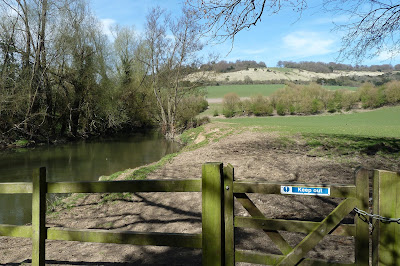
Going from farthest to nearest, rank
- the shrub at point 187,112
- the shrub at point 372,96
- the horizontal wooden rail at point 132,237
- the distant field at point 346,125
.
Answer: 1. the shrub at point 372,96
2. the shrub at point 187,112
3. the distant field at point 346,125
4. the horizontal wooden rail at point 132,237

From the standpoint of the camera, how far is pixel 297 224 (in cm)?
309

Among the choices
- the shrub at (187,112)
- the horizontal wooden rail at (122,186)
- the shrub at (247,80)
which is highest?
the shrub at (247,80)

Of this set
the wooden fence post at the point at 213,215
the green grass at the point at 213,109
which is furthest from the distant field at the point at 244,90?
the wooden fence post at the point at 213,215

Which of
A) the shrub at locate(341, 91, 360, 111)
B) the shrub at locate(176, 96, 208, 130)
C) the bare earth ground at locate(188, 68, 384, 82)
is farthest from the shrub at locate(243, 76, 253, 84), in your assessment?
the shrub at locate(176, 96, 208, 130)

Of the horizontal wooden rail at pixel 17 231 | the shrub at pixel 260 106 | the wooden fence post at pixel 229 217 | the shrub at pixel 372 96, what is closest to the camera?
the wooden fence post at pixel 229 217

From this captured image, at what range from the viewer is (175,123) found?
35031 millimetres

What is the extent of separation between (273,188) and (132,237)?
5.44 feet

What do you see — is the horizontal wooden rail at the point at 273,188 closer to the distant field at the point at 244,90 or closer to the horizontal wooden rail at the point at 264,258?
the horizontal wooden rail at the point at 264,258

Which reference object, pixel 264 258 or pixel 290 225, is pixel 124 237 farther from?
pixel 290 225

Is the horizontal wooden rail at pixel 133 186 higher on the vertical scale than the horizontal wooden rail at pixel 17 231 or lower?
higher

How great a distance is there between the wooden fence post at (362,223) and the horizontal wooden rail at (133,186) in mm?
1535

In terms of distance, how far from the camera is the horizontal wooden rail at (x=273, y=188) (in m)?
2.99

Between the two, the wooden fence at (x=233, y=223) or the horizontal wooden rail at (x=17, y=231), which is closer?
the wooden fence at (x=233, y=223)

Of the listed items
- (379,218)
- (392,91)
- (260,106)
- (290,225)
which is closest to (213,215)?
(290,225)
